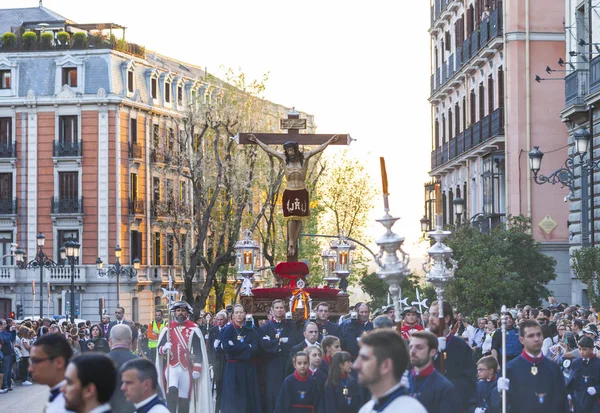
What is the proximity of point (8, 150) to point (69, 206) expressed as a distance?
4.16m

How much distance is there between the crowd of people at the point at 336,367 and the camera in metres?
7.43

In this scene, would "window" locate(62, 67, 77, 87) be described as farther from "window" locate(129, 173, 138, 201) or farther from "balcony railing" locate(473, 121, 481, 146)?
"balcony railing" locate(473, 121, 481, 146)

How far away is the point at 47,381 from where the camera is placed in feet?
27.1

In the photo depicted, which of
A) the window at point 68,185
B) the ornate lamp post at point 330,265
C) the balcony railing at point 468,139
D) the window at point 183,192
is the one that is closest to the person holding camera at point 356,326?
the ornate lamp post at point 330,265

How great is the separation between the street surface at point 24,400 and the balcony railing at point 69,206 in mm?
31880

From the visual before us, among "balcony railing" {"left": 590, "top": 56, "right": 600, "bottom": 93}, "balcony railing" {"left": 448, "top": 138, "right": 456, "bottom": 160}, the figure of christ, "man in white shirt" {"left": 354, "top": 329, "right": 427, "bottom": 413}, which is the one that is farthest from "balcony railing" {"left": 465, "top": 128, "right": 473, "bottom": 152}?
"man in white shirt" {"left": 354, "top": 329, "right": 427, "bottom": 413}

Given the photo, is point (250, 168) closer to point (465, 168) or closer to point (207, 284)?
point (207, 284)

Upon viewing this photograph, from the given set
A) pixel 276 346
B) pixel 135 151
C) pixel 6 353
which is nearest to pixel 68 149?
pixel 135 151

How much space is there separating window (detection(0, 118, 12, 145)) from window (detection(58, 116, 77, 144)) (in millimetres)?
2550

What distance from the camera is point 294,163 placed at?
24.5 meters

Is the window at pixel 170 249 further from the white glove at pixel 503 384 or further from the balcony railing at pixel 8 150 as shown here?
the white glove at pixel 503 384

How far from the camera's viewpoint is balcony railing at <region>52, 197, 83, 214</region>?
65.4 meters

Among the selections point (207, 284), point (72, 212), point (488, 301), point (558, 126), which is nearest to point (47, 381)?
point (488, 301)

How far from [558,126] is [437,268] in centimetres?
3061
